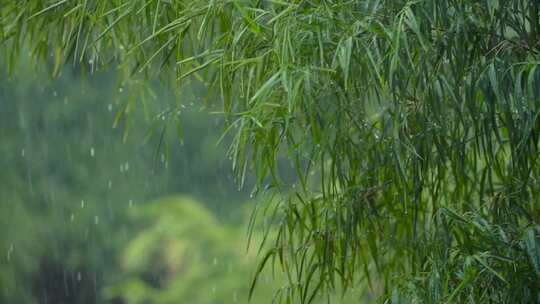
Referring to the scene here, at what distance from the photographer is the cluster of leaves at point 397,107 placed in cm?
217

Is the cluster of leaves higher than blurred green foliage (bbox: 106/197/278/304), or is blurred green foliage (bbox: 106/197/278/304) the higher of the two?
the cluster of leaves

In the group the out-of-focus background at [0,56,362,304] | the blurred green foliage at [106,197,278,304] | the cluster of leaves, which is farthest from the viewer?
the out-of-focus background at [0,56,362,304]

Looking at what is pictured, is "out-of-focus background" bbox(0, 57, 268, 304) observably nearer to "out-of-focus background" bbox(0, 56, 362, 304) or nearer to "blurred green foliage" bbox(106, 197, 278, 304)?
"out-of-focus background" bbox(0, 56, 362, 304)

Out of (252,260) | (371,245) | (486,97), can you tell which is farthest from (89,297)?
(486,97)

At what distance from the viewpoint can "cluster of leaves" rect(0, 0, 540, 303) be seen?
217 cm

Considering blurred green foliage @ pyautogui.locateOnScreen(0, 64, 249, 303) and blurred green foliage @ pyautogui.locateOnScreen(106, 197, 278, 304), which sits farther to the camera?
blurred green foliage @ pyautogui.locateOnScreen(0, 64, 249, 303)

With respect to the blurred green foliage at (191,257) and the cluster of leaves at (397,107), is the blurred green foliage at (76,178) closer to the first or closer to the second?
the blurred green foliage at (191,257)

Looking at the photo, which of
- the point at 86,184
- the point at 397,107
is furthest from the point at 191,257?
the point at 397,107

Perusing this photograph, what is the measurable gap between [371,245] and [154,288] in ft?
16.8

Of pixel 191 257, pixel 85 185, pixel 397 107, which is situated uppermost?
pixel 397 107

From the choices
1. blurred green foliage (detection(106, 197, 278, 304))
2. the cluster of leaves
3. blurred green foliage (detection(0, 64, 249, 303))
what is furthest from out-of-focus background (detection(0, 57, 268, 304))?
the cluster of leaves

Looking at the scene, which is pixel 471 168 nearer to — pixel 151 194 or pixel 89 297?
pixel 151 194

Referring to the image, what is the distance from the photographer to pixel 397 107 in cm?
228

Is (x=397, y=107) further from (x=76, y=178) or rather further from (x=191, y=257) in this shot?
(x=76, y=178)
